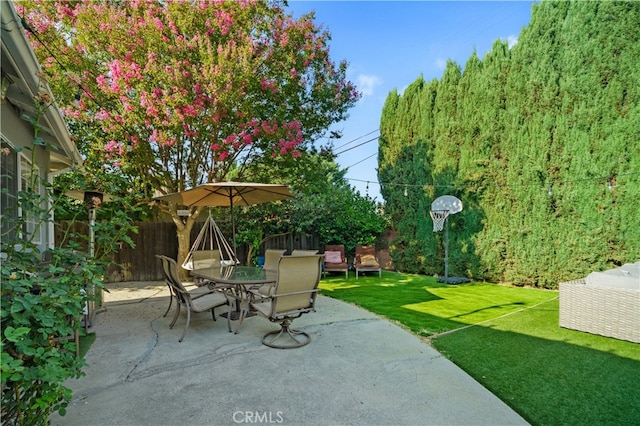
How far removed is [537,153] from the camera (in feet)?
24.9

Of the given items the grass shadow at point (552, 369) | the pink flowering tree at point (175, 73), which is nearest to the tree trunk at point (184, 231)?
the pink flowering tree at point (175, 73)

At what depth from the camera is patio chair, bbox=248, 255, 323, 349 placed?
3.44 m

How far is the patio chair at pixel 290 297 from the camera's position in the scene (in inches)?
136

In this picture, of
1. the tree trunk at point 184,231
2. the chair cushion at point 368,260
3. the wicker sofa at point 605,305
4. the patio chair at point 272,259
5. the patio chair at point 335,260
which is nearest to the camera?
the wicker sofa at point 605,305

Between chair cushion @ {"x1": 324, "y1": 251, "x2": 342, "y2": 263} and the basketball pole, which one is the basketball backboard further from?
chair cushion @ {"x1": 324, "y1": 251, "x2": 342, "y2": 263}

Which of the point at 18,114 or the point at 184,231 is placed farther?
the point at 184,231

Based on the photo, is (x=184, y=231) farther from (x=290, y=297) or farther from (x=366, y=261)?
(x=290, y=297)

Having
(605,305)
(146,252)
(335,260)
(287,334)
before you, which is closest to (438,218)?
(335,260)

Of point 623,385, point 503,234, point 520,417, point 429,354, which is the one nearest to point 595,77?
point 503,234

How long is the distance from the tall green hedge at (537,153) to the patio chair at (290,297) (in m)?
6.31

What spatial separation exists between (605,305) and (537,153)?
469cm

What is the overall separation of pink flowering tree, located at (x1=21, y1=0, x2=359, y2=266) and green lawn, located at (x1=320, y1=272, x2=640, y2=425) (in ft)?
13.3

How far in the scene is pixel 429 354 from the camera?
3326 millimetres

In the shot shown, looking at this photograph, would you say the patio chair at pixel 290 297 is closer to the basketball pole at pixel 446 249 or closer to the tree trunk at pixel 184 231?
the tree trunk at pixel 184 231
